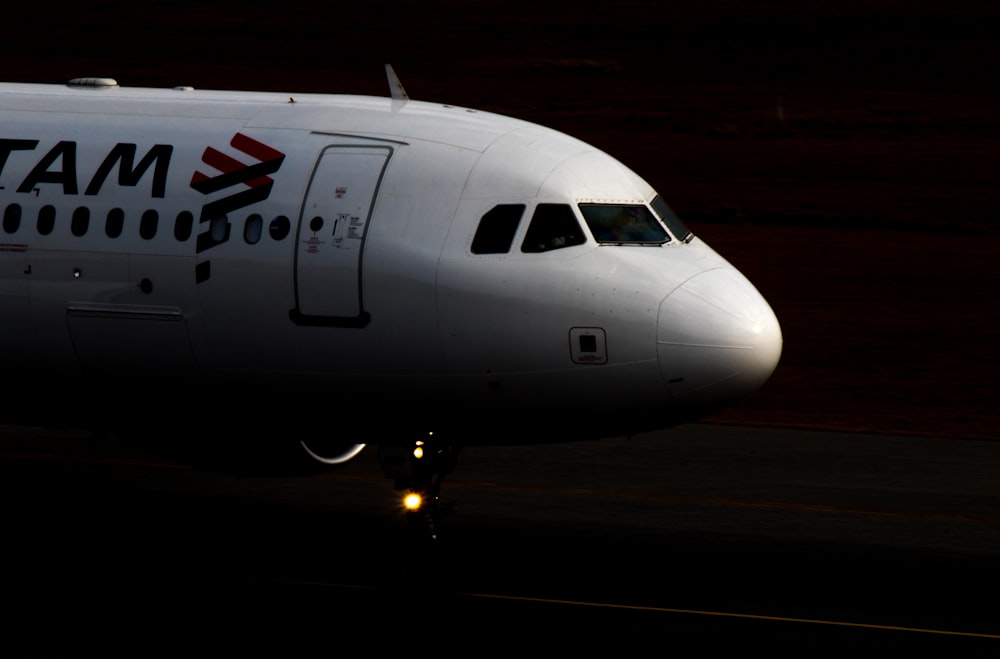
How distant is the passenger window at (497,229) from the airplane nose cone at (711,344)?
1.56m

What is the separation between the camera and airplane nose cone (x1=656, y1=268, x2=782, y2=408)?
1574 centimetres

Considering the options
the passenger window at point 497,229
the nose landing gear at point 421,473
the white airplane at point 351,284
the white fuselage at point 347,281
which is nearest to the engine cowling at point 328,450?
the white airplane at point 351,284

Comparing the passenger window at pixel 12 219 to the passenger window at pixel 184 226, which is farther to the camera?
the passenger window at pixel 12 219

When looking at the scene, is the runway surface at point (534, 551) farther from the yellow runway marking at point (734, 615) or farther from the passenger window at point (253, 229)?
the passenger window at point (253, 229)

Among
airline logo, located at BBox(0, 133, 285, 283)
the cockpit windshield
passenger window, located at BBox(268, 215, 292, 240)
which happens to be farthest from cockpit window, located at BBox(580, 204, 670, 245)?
airline logo, located at BBox(0, 133, 285, 283)

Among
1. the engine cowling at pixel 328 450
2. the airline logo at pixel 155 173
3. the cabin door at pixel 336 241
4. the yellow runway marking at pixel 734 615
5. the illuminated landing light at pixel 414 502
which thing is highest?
the airline logo at pixel 155 173

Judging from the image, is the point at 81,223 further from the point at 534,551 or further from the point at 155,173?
the point at 534,551

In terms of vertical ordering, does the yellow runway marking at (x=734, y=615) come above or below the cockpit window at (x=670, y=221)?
below

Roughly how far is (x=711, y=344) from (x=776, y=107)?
42.1m

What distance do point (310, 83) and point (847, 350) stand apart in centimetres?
3193

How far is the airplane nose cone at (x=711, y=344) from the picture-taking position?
1574 cm

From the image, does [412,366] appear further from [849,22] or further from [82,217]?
[849,22]

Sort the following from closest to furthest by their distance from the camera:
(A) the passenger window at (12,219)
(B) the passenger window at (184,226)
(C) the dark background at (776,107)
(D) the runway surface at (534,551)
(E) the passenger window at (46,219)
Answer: (D) the runway surface at (534,551)
(B) the passenger window at (184,226)
(E) the passenger window at (46,219)
(A) the passenger window at (12,219)
(C) the dark background at (776,107)

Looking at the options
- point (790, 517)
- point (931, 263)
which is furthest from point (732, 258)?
point (790, 517)
